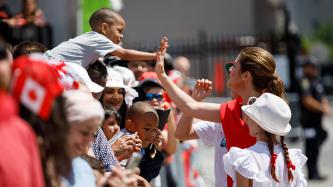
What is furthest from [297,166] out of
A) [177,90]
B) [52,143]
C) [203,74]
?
[203,74]

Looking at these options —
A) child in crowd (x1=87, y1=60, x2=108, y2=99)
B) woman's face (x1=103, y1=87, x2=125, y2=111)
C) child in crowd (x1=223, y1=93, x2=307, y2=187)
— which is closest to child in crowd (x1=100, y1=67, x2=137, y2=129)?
woman's face (x1=103, y1=87, x2=125, y2=111)

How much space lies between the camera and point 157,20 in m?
21.6

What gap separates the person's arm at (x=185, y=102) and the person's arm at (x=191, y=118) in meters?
0.29

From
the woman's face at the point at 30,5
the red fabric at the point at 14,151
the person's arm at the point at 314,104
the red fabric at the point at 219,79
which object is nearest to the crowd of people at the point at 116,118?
the red fabric at the point at 14,151

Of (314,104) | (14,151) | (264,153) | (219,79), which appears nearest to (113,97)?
(264,153)

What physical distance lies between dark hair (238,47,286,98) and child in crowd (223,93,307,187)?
1.12 ft

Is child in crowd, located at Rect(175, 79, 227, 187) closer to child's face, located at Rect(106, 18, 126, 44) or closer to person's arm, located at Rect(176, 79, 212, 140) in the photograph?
person's arm, located at Rect(176, 79, 212, 140)

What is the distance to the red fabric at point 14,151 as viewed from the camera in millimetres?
3129

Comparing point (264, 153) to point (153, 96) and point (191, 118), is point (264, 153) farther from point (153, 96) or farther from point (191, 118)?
point (153, 96)

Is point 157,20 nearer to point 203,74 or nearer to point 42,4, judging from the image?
Answer: point 203,74

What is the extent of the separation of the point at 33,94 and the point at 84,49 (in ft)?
8.14

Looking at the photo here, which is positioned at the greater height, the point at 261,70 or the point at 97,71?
the point at 261,70

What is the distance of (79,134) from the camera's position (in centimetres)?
370

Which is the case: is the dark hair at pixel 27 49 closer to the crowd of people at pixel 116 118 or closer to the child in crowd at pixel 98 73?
the crowd of people at pixel 116 118
